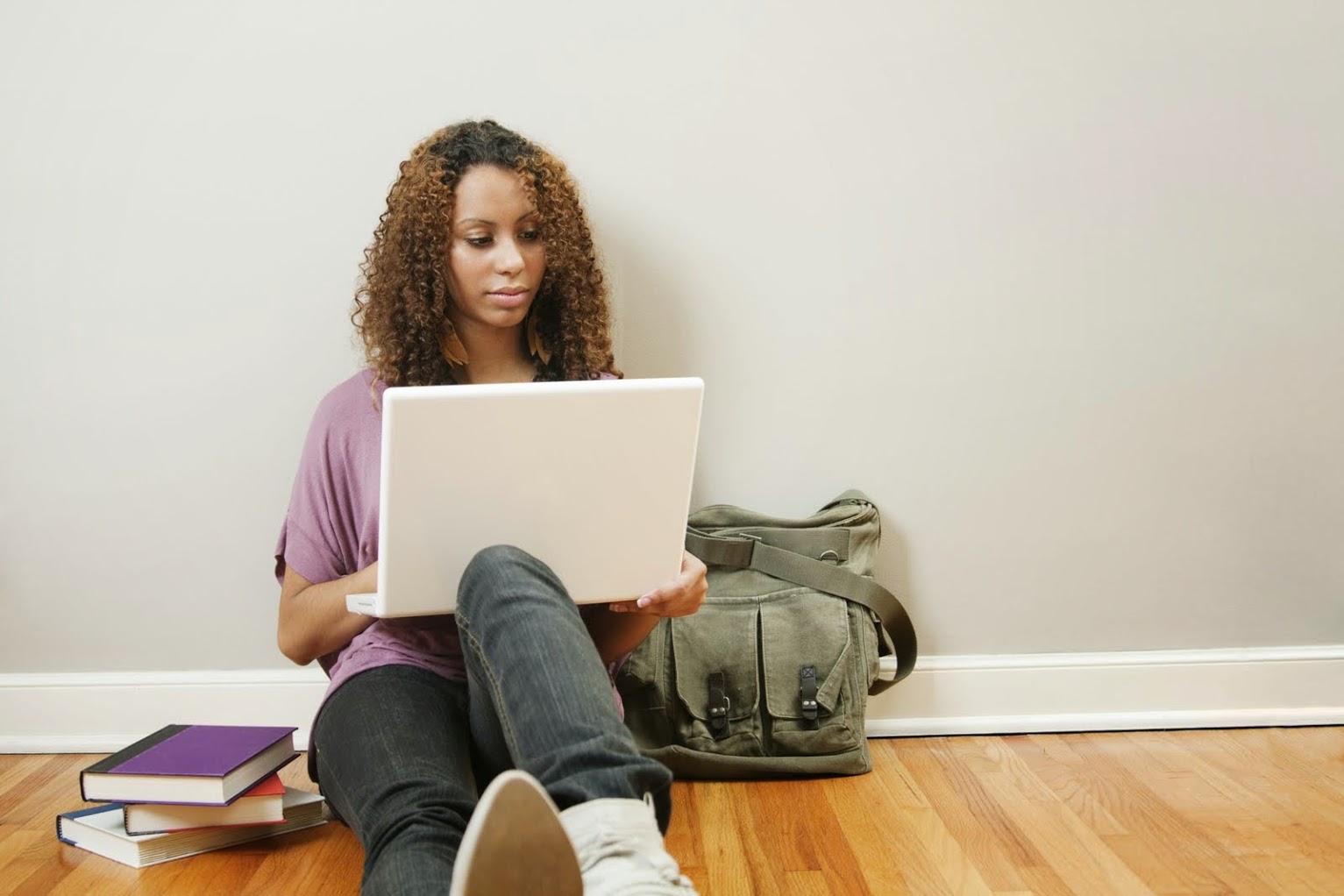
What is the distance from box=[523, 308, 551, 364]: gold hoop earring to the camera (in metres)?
1.71

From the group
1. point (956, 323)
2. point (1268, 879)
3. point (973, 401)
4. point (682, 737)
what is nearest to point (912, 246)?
point (956, 323)

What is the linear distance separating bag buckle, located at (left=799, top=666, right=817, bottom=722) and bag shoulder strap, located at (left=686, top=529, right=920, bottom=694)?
135 millimetres

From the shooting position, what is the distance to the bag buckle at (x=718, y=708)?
1.85 metres

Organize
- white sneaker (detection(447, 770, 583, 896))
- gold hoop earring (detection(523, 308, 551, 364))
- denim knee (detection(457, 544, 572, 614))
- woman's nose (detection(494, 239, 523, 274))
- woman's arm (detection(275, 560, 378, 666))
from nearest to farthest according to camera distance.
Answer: white sneaker (detection(447, 770, 583, 896)), denim knee (detection(457, 544, 572, 614)), woman's arm (detection(275, 560, 378, 666)), woman's nose (detection(494, 239, 523, 274)), gold hoop earring (detection(523, 308, 551, 364))

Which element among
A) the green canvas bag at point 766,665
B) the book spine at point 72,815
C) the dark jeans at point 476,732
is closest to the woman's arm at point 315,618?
the dark jeans at point 476,732

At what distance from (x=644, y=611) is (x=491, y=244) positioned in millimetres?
560

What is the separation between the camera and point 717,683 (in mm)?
1862

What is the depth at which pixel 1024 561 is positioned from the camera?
2.08 m

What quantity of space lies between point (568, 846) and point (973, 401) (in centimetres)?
133

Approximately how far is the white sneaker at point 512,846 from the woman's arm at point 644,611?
0.45m

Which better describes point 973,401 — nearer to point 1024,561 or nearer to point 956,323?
point 956,323

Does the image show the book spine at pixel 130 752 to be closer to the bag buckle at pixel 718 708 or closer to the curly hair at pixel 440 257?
the curly hair at pixel 440 257

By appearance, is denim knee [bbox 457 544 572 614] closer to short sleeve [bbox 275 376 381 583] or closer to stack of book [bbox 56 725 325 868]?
short sleeve [bbox 275 376 381 583]

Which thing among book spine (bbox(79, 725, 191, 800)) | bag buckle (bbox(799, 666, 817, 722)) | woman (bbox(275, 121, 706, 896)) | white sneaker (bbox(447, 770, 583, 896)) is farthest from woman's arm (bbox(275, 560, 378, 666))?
bag buckle (bbox(799, 666, 817, 722))
